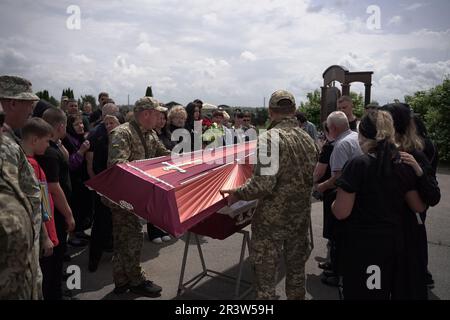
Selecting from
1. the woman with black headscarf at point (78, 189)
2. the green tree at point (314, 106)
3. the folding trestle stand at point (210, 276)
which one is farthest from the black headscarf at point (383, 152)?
the green tree at point (314, 106)

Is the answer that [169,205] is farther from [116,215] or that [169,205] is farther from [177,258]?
[177,258]

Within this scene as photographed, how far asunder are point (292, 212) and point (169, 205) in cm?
102

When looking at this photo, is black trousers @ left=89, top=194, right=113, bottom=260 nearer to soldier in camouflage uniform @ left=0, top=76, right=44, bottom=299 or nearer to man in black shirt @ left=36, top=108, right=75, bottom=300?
man in black shirt @ left=36, top=108, right=75, bottom=300

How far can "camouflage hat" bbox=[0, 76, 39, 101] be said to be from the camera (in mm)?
2686

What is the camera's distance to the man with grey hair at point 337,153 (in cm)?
366

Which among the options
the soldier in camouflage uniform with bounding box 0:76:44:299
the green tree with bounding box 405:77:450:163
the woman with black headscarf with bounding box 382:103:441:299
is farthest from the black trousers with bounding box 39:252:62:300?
the green tree with bounding box 405:77:450:163

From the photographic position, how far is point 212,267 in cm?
457

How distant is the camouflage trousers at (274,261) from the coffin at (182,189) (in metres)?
0.48

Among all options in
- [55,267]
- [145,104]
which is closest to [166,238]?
[55,267]

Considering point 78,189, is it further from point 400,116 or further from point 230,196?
point 400,116

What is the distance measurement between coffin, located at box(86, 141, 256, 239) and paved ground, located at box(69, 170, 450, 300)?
2.83ft

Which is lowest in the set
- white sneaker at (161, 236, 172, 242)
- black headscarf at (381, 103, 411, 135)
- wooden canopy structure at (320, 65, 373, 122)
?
white sneaker at (161, 236, 172, 242)
